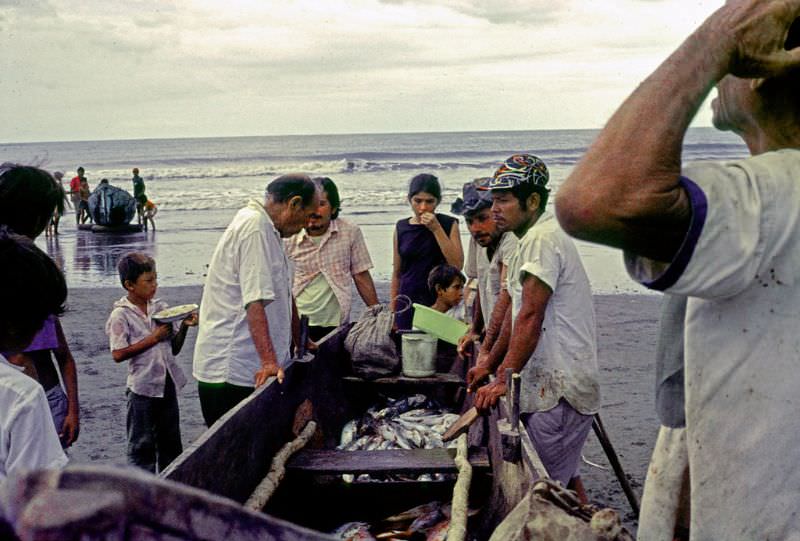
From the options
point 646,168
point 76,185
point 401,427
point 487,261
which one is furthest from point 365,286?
point 76,185

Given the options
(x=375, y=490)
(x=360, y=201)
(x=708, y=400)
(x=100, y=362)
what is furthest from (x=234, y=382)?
(x=360, y=201)

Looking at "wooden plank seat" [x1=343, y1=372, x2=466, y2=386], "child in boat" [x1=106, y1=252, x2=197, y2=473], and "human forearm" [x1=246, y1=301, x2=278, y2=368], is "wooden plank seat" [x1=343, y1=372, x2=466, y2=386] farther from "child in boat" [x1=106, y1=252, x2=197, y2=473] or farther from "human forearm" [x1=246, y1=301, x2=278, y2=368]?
"human forearm" [x1=246, y1=301, x2=278, y2=368]

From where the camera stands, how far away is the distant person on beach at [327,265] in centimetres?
681

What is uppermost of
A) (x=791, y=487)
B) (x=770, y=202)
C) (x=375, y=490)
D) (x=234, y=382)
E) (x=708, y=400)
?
(x=770, y=202)

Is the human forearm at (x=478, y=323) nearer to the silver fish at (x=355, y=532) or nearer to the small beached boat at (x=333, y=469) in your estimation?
the small beached boat at (x=333, y=469)

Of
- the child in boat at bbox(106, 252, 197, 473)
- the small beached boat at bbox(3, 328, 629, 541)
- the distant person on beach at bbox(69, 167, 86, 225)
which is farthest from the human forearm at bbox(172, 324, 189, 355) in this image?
the distant person on beach at bbox(69, 167, 86, 225)

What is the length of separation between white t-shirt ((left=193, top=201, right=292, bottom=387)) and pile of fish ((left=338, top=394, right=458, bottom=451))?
2.78ft

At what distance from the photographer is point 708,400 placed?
1.45m

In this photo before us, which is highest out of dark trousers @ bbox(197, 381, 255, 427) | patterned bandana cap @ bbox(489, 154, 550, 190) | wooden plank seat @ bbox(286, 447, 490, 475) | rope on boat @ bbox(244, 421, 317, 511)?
patterned bandana cap @ bbox(489, 154, 550, 190)

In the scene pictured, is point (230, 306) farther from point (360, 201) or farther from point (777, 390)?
point (360, 201)

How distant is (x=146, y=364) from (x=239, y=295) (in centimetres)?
90

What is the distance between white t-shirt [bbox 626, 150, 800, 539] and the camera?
1.29m

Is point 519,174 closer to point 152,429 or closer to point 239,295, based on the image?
point 239,295

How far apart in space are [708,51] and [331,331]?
5.67m
